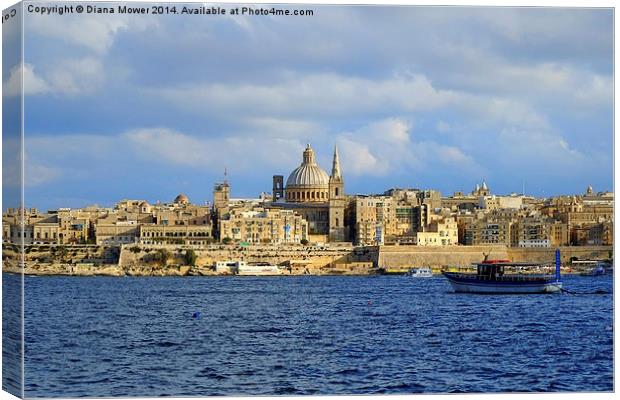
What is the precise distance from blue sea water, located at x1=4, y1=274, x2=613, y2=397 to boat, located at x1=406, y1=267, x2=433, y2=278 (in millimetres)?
19671

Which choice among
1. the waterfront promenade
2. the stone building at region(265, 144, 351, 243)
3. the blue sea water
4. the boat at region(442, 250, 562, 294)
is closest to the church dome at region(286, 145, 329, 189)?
the stone building at region(265, 144, 351, 243)

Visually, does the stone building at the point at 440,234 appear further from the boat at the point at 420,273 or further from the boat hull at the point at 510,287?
the boat hull at the point at 510,287

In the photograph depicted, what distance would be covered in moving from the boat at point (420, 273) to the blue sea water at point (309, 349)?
1967 centimetres

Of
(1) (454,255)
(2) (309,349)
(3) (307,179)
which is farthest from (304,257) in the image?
(2) (309,349)

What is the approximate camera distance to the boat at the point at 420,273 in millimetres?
40672

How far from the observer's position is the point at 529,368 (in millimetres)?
12430

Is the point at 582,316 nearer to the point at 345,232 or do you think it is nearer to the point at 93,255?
the point at 93,255

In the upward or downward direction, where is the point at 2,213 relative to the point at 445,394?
upward

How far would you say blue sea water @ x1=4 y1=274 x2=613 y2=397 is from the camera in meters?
11.4

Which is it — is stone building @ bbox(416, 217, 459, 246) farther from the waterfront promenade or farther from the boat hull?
the boat hull

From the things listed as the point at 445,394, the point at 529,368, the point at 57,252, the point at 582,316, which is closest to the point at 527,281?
the point at 582,316

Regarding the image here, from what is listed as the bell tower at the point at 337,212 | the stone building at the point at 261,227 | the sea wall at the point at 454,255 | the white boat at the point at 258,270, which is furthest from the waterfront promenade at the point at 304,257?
the bell tower at the point at 337,212

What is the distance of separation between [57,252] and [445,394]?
97.9 ft

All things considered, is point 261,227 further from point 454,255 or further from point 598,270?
point 598,270
